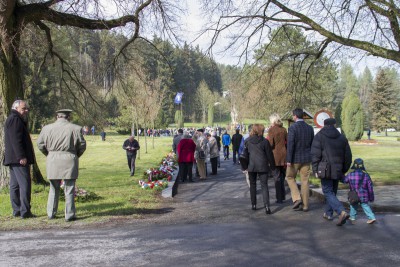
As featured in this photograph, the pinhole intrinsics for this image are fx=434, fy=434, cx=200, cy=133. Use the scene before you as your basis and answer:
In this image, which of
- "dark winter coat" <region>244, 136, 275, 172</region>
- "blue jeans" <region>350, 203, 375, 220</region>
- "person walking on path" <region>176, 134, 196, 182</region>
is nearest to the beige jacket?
"dark winter coat" <region>244, 136, 275, 172</region>

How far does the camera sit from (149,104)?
94.3ft

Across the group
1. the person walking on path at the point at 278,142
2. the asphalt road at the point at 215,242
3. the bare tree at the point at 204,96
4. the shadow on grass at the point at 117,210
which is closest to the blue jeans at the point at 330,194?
the asphalt road at the point at 215,242

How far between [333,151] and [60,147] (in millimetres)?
4415

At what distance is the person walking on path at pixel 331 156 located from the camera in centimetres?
706

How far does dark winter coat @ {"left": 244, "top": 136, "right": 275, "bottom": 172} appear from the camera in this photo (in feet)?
27.2

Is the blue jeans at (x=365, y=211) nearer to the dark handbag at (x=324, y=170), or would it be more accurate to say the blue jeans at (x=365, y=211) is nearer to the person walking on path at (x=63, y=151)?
the dark handbag at (x=324, y=170)

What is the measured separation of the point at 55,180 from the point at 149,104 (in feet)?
71.9

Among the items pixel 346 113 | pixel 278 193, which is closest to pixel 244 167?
pixel 278 193

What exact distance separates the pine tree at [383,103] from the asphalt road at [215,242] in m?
71.9

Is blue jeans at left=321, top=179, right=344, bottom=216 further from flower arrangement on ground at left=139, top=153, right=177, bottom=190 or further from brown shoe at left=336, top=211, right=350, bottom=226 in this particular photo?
flower arrangement on ground at left=139, top=153, right=177, bottom=190

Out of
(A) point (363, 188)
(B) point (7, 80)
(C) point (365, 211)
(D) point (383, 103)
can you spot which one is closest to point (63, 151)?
(B) point (7, 80)

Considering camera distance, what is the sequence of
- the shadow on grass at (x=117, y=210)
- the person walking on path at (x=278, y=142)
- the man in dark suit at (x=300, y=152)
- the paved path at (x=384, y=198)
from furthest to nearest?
the person walking on path at (x=278, y=142), the man in dark suit at (x=300, y=152), the paved path at (x=384, y=198), the shadow on grass at (x=117, y=210)

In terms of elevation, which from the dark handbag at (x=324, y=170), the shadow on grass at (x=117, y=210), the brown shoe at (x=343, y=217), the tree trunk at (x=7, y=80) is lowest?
the shadow on grass at (x=117, y=210)

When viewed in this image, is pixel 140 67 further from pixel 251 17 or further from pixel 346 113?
pixel 346 113
